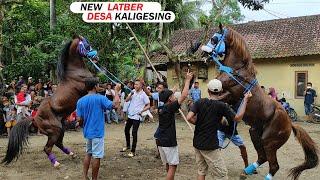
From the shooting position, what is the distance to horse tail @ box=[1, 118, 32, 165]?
7426 millimetres

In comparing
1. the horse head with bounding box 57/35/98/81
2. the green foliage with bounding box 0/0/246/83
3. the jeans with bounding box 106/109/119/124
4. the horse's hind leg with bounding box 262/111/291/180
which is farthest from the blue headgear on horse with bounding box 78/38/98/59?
the jeans with bounding box 106/109/119/124

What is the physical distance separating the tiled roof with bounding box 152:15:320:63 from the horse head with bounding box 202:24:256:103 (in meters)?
11.9

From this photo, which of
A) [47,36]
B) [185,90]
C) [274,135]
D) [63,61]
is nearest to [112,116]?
[47,36]

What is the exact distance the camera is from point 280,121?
6.66m

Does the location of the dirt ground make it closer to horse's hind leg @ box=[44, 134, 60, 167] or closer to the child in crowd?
horse's hind leg @ box=[44, 134, 60, 167]

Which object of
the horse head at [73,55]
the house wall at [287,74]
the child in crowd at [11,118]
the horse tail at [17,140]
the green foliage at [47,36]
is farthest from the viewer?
the house wall at [287,74]

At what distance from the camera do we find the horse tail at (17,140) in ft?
24.4

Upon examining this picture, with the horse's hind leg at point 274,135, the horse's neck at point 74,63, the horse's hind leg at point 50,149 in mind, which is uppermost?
the horse's neck at point 74,63

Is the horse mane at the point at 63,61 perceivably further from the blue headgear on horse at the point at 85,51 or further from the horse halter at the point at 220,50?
the horse halter at the point at 220,50

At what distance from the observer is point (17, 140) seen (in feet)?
24.5

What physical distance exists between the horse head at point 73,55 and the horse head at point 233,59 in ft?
7.34

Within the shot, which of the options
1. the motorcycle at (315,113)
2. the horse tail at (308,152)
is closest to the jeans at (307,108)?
the motorcycle at (315,113)

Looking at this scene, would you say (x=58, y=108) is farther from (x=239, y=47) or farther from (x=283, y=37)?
(x=283, y=37)

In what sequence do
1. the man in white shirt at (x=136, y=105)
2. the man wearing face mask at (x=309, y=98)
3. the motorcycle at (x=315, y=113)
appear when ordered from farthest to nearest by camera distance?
1. the man wearing face mask at (x=309, y=98)
2. the motorcycle at (x=315, y=113)
3. the man in white shirt at (x=136, y=105)
